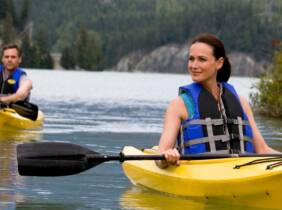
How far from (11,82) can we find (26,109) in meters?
0.75

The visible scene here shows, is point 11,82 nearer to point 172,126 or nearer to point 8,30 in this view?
point 172,126

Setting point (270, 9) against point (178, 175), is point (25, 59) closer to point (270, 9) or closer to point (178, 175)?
point (270, 9)

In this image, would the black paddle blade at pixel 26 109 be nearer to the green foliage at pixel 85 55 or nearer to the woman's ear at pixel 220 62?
the woman's ear at pixel 220 62

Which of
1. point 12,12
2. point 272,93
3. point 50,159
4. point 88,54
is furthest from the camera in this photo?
point 12,12

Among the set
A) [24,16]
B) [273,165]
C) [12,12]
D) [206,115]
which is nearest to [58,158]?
[206,115]

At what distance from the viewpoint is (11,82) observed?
55.0ft

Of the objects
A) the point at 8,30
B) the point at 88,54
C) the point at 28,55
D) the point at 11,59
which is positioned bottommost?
the point at 88,54

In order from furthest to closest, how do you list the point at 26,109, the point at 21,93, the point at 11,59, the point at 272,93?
the point at 272,93
the point at 26,109
the point at 21,93
the point at 11,59

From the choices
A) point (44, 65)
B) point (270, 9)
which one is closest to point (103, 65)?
point (44, 65)

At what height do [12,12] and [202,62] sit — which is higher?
[202,62]

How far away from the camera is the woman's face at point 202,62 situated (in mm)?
8289

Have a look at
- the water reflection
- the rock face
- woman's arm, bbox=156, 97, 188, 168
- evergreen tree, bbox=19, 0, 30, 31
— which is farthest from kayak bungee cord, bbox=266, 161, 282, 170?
evergreen tree, bbox=19, 0, 30, 31

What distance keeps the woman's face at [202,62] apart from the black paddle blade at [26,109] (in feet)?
29.6

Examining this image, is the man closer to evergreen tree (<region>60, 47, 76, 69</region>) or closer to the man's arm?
the man's arm
